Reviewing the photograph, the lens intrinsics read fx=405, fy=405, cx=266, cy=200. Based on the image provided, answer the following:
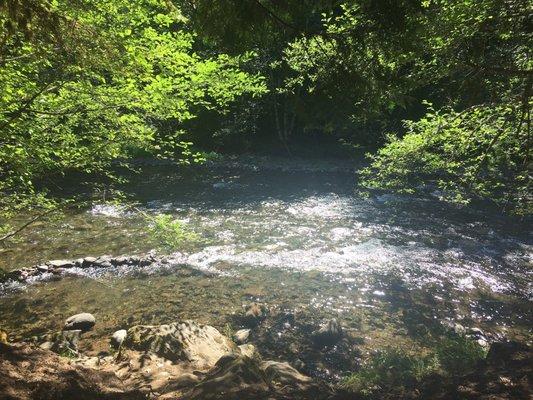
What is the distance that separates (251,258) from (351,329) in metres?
4.76

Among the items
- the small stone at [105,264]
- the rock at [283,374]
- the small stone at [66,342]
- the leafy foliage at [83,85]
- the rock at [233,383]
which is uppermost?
the leafy foliage at [83,85]

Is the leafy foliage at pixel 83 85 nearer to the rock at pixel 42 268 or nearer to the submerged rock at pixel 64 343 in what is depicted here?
the submerged rock at pixel 64 343

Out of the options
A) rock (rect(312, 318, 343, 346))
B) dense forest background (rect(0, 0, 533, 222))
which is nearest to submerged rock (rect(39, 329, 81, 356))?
dense forest background (rect(0, 0, 533, 222))

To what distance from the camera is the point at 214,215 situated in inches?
715

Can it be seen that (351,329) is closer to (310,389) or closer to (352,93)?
(310,389)

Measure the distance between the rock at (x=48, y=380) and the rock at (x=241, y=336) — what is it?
11.7 feet

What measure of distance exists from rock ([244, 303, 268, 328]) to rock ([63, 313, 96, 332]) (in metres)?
3.78

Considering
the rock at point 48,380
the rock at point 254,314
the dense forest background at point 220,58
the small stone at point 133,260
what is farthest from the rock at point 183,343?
the small stone at point 133,260

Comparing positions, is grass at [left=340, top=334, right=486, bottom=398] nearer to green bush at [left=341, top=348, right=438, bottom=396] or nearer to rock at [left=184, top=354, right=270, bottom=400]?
green bush at [left=341, top=348, right=438, bottom=396]

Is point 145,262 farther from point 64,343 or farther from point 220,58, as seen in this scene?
point 220,58

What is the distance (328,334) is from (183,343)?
351cm

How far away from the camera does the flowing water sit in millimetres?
10474

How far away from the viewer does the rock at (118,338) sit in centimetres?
895

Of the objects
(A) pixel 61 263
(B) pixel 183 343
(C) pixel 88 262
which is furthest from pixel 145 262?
(B) pixel 183 343
